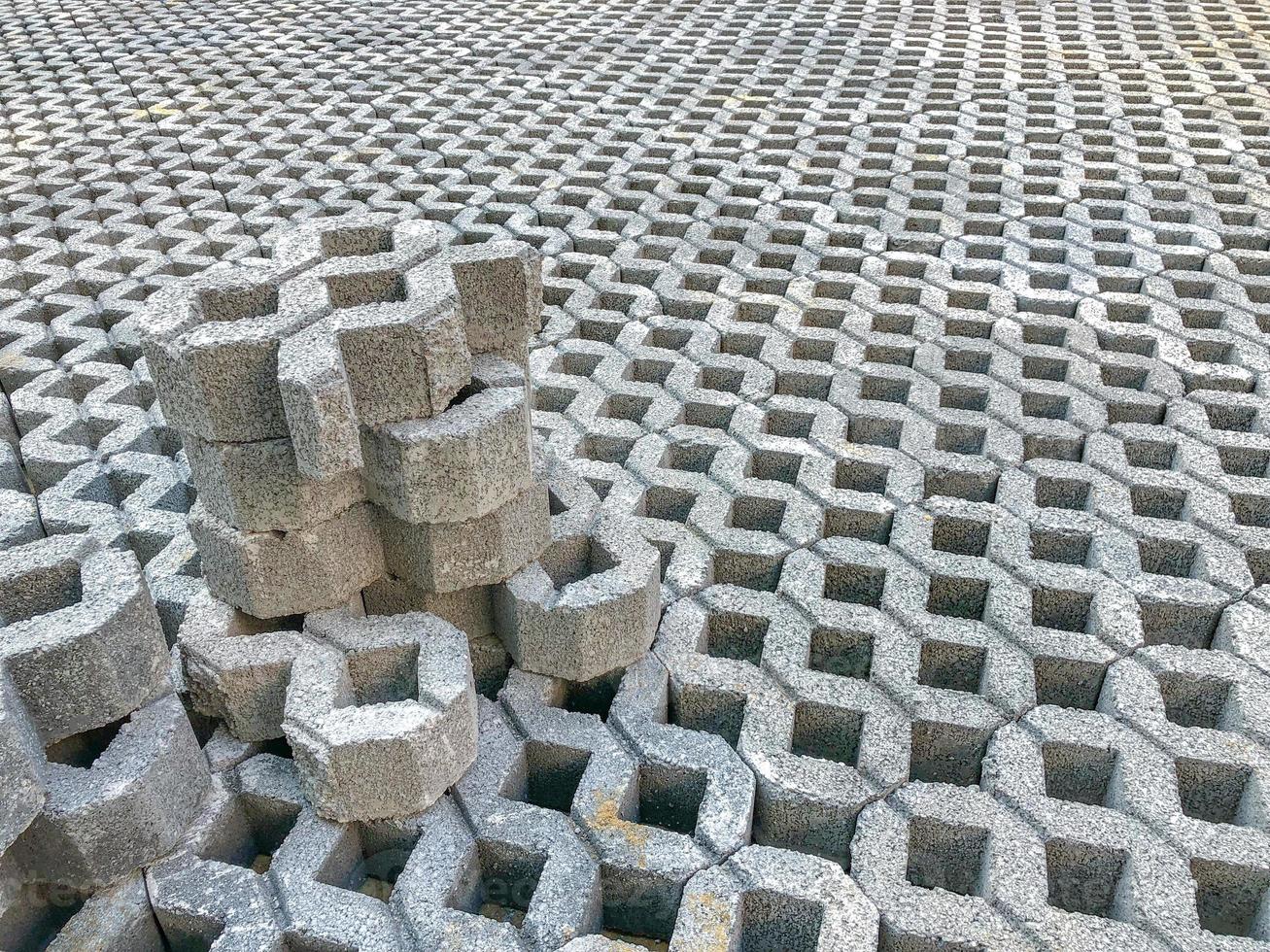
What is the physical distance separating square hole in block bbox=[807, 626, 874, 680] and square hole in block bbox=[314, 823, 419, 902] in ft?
3.63

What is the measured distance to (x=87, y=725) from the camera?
1.88 meters

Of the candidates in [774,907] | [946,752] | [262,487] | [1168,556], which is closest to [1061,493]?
[1168,556]

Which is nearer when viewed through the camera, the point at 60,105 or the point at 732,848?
the point at 732,848

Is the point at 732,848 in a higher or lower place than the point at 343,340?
lower

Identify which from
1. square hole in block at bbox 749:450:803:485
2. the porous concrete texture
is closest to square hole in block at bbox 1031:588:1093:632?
the porous concrete texture

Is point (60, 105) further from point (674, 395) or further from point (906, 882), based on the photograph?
point (906, 882)

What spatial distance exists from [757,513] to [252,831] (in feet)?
5.41

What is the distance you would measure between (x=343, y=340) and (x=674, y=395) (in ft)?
5.74

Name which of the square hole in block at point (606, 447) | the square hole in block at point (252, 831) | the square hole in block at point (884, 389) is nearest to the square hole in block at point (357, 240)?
the square hole in block at point (606, 447)

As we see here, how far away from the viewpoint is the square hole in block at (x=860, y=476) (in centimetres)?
314

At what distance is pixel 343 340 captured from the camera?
194 centimetres

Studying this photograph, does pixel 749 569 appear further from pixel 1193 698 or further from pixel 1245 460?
pixel 1245 460

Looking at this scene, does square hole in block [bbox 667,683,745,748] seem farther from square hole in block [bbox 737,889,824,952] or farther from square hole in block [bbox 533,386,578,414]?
square hole in block [bbox 533,386,578,414]

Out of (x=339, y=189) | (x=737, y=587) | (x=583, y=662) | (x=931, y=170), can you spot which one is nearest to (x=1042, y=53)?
(x=931, y=170)
